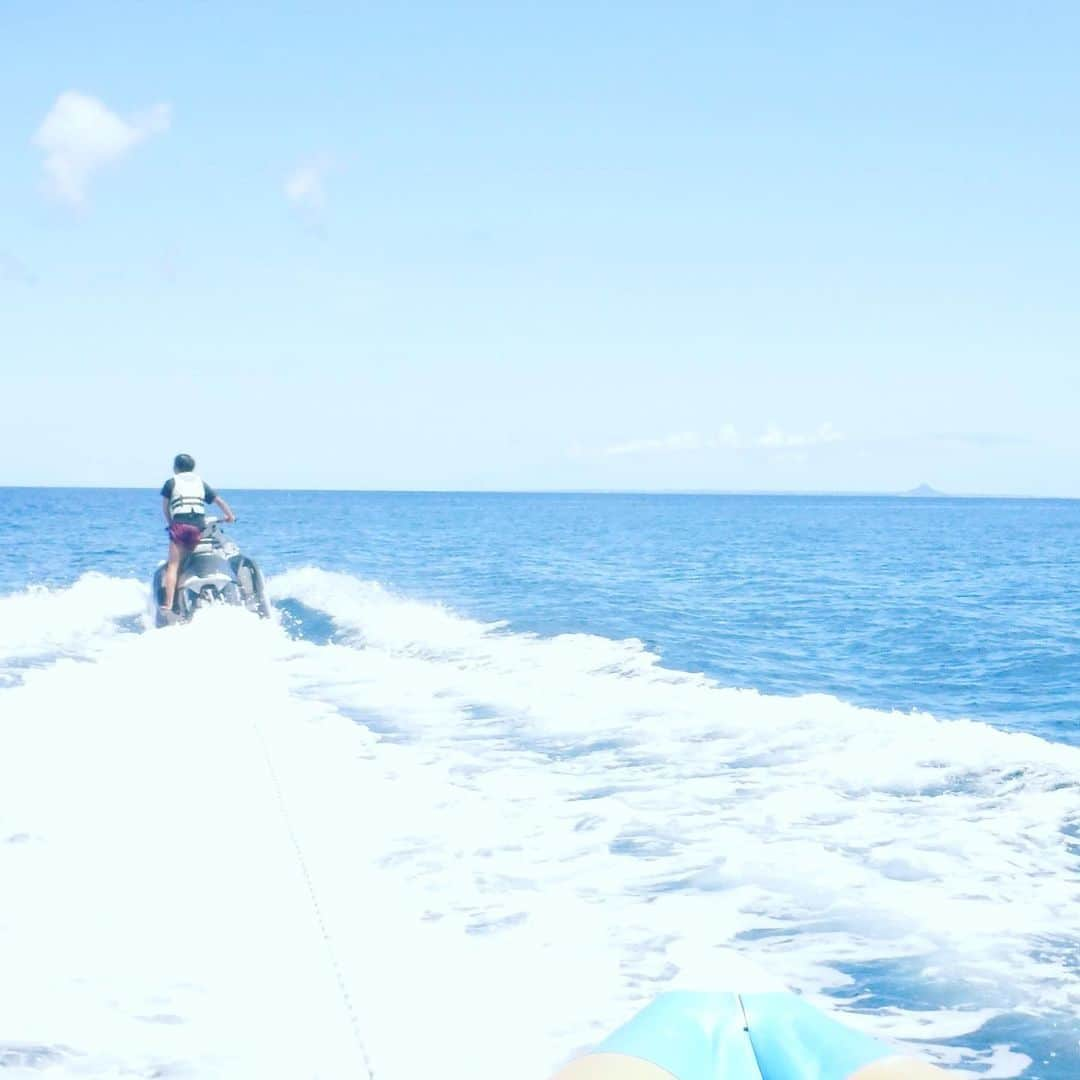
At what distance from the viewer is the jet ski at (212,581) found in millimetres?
13852

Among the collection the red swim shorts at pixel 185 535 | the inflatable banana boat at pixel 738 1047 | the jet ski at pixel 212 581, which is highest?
the red swim shorts at pixel 185 535

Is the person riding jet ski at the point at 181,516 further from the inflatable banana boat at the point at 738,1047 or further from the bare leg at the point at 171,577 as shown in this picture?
the inflatable banana boat at the point at 738,1047

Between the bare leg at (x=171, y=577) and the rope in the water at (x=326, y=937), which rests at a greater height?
the bare leg at (x=171, y=577)

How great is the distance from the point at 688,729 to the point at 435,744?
2.24 m

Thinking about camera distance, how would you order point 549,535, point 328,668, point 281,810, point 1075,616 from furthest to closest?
point 549,535 < point 1075,616 < point 328,668 < point 281,810

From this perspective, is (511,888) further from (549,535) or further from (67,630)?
(549,535)

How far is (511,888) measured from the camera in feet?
18.9

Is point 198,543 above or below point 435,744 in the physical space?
above

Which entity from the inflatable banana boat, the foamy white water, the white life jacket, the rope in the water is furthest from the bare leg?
the inflatable banana boat

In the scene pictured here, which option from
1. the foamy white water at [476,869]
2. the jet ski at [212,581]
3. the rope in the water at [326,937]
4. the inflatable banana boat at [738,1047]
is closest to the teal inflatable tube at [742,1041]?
the inflatable banana boat at [738,1047]

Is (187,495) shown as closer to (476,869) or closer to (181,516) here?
(181,516)

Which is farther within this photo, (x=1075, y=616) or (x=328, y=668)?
(x=1075, y=616)

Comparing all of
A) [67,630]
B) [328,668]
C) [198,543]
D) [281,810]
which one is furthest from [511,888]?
[67,630]

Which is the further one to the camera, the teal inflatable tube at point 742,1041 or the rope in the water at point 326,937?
the rope in the water at point 326,937
